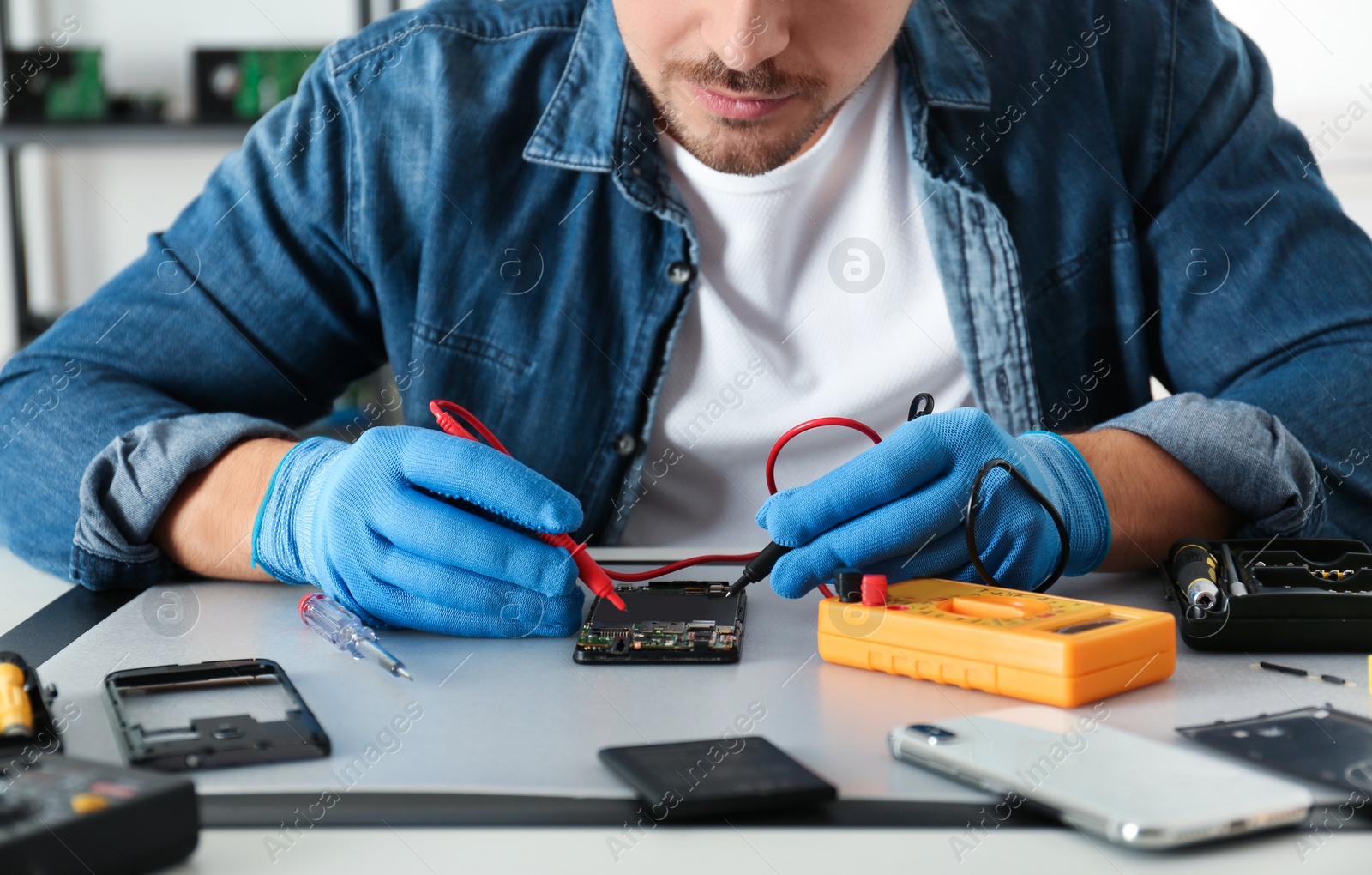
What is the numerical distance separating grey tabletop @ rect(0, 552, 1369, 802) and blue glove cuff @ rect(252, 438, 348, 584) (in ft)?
0.19

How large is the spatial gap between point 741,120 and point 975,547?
463 millimetres

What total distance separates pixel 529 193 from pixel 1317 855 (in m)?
0.94

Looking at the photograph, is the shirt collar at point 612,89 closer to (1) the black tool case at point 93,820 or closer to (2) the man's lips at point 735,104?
(2) the man's lips at point 735,104

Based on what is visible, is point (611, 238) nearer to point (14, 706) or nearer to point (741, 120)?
point (741, 120)

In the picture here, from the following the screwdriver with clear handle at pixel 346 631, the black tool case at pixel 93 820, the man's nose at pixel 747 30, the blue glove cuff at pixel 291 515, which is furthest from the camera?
the man's nose at pixel 747 30

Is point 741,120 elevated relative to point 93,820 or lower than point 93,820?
elevated

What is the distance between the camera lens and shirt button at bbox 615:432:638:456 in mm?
1201

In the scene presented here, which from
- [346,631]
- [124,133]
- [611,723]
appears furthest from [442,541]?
[124,133]

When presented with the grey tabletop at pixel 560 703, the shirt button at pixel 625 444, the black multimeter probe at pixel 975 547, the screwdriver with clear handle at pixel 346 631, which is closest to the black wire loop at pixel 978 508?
the black multimeter probe at pixel 975 547

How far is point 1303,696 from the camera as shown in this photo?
628mm

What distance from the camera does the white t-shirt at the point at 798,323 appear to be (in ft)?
4.00

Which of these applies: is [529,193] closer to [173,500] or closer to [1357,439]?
[173,500]

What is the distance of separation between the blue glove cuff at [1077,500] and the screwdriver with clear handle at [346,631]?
46cm

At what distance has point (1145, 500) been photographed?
894 millimetres
